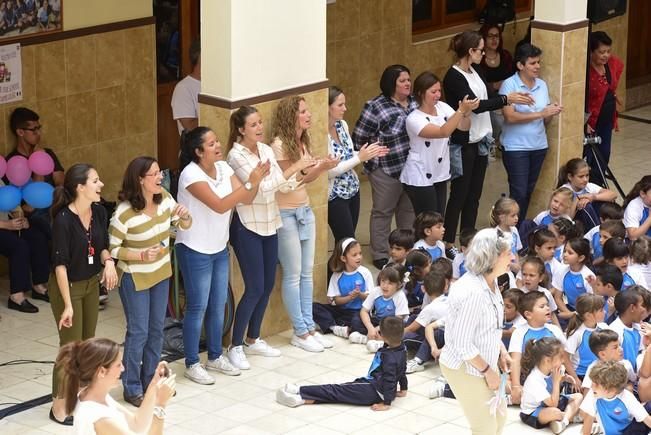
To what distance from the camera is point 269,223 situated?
9.69m

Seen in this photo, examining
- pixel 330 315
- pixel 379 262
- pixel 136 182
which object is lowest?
pixel 379 262

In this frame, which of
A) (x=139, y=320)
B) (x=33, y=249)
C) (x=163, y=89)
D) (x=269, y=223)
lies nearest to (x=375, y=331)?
(x=269, y=223)

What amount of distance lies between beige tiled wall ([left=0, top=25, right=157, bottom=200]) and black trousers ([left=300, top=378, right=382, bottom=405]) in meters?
3.56

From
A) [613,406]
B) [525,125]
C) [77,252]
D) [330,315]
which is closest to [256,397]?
[330,315]

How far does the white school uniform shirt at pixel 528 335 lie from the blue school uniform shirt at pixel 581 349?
16cm

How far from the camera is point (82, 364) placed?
21.1 ft

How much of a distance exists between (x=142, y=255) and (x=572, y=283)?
3.36 meters

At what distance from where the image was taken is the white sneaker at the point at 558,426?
880 cm

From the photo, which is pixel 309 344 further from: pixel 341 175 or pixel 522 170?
pixel 522 170

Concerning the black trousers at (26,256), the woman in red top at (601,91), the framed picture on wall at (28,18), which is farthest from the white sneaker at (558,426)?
the framed picture on wall at (28,18)

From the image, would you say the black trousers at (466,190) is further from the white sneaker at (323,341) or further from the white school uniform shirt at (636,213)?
the white sneaker at (323,341)

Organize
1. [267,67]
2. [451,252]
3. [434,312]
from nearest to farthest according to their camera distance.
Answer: [434,312]
[267,67]
[451,252]

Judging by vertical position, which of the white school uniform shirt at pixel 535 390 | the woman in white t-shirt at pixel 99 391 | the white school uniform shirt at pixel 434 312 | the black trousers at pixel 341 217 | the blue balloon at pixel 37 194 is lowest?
the white school uniform shirt at pixel 535 390

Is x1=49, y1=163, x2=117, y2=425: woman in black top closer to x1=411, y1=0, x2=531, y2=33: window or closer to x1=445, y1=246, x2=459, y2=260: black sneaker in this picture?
x1=445, y1=246, x2=459, y2=260: black sneaker
